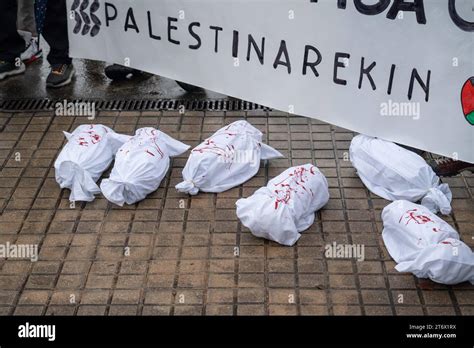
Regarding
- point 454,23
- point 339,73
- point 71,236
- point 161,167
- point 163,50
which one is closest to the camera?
point 454,23

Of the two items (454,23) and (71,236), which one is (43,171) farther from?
(454,23)

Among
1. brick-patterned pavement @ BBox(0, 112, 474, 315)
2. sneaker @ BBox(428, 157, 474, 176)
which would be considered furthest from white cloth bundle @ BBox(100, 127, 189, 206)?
sneaker @ BBox(428, 157, 474, 176)

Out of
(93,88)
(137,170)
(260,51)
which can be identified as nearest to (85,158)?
(137,170)

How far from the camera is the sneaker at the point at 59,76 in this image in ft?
21.7

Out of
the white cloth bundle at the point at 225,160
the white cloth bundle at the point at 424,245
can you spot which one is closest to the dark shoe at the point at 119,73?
the white cloth bundle at the point at 225,160

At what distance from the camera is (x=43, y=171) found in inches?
212

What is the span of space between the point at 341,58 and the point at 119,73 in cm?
361

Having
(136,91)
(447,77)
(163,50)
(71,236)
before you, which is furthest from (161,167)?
(447,77)

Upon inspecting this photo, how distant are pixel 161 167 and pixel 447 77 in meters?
2.41

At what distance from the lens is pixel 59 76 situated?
6.65 meters

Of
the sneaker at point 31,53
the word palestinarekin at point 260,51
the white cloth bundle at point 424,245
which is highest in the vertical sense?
the word palestinarekin at point 260,51

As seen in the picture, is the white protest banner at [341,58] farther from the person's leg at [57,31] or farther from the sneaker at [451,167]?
the person's leg at [57,31]

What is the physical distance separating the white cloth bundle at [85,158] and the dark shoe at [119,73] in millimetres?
1290

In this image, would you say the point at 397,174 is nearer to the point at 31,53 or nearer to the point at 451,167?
the point at 451,167
